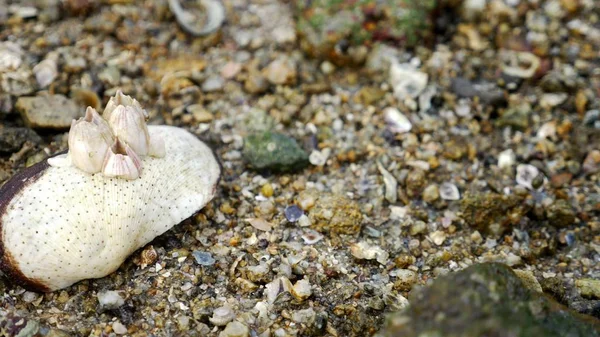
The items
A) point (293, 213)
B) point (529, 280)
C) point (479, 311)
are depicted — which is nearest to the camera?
point (479, 311)

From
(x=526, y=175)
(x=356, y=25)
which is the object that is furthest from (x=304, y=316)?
(x=356, y=25)

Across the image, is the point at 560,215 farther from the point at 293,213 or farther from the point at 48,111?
the point at 48,111

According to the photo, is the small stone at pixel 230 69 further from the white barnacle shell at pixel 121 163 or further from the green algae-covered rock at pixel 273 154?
the white barnacle shell at pixel 121 163

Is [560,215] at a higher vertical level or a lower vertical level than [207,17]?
lower

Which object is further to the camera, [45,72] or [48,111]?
[45,72]

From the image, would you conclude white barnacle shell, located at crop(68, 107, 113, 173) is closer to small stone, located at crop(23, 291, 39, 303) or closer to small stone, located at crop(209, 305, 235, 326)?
small stone, located at crop(23, 291, 39, 303)

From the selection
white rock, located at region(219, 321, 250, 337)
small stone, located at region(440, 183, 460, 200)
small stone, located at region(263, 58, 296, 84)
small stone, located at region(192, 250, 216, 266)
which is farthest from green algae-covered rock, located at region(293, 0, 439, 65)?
white rock, located at region(219, 321, 250, 337)

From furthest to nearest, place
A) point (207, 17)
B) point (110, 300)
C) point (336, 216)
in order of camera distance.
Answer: point (207, 17) < point (336, 216) < point (110, 300)
